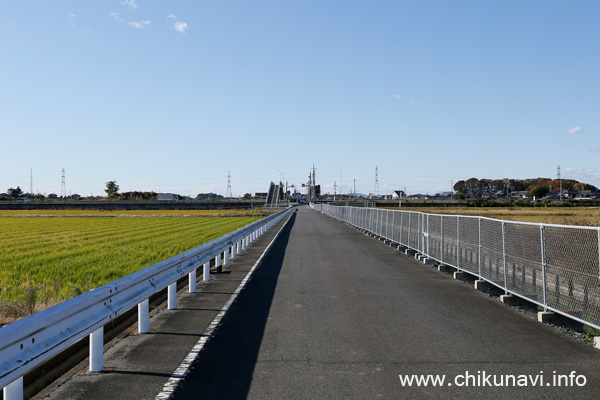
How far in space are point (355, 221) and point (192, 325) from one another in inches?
1195

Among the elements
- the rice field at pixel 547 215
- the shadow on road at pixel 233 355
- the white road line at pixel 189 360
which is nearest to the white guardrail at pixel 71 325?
the white road line at pixel 189 360

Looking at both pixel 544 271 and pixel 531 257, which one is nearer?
pixel 544 271

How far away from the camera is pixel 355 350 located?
6.23 meters

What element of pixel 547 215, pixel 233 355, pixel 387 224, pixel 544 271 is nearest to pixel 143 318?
pixel 233 355

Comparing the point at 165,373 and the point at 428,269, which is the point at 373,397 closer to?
the point at 165,373

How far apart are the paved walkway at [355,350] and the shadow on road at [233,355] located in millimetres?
15

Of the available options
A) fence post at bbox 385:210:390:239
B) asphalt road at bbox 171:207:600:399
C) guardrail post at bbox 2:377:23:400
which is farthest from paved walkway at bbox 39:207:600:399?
fence post at bbox 385:210:390:239

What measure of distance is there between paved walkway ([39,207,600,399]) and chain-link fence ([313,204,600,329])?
1.73ft

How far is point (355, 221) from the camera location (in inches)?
1471

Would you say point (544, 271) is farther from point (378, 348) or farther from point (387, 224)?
point (387, 224)

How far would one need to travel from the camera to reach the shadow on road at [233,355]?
193 inches

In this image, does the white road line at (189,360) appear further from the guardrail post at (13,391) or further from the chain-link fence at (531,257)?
the chain-link fence at (531,257)

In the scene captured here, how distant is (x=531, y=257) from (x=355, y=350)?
15.4 feet

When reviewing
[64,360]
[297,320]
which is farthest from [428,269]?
[64,360]
